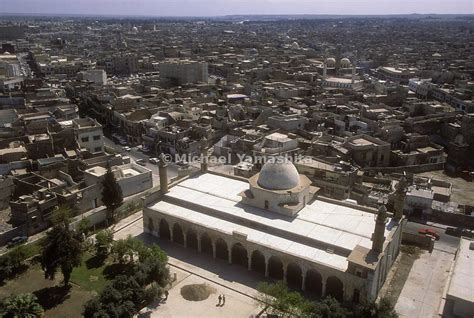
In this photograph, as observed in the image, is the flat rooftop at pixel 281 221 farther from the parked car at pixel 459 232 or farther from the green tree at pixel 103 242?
the parked car at pixel 459 232

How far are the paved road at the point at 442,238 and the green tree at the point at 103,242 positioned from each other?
36305 mm

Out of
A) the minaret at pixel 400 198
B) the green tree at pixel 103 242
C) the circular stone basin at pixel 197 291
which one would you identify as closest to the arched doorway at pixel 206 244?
the circular stone basin at pixel 197 291

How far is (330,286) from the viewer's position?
39.3 metres

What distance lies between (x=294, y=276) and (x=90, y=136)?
1884 inches

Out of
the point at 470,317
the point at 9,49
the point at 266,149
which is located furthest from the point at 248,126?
the point at 9,49

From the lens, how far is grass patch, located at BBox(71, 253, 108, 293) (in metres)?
41.4

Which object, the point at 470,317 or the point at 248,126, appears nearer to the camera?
the point at 470,317

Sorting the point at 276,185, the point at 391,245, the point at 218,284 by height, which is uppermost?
the point at 276,185

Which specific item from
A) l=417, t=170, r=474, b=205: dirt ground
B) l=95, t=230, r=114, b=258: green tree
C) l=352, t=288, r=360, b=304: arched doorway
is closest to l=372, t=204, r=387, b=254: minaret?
l=352, t=288, r=360, b=304: arched doorway

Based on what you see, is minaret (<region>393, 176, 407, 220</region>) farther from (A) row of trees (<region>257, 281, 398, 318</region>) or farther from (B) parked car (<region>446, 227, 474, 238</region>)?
(A) row of trees (<region>257, 281, 398, 318</region>)

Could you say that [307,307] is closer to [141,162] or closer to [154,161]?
[154,161]

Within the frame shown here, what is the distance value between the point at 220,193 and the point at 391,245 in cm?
2100

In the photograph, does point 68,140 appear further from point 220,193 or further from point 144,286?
point 144,286

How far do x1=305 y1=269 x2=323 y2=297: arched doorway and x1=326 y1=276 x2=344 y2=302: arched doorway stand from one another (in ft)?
2.83
